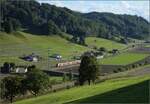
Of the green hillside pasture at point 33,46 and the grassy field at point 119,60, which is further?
the green hillside pasture at point 33,46

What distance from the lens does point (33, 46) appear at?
118m

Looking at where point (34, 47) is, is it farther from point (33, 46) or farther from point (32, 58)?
point (32, 58)

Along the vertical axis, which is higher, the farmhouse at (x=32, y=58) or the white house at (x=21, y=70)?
the white house at (x=21, y=70)

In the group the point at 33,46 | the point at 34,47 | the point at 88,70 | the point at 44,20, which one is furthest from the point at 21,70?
the point at 44,20

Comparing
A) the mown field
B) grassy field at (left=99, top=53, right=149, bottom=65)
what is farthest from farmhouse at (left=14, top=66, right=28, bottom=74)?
grassy field at (left=99, top=53, right=149, bottom=65)

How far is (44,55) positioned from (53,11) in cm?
8069

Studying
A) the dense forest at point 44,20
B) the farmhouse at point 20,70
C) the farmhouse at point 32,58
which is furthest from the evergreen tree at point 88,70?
the dense forest at point 44,20

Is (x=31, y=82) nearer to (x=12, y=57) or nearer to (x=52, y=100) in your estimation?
(x=52, y=100)

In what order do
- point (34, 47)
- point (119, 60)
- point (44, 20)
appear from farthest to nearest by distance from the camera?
point (44, 20), point (34, 47), point (119, 60)

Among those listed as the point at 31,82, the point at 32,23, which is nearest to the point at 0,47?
the point at 32,23

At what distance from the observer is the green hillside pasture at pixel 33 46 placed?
97325 millimetres

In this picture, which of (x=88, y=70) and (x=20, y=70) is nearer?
(x=88, y=70)

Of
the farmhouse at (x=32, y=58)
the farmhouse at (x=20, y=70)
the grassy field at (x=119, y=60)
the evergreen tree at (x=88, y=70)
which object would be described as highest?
the evergreen tree at (x=88, y=70)

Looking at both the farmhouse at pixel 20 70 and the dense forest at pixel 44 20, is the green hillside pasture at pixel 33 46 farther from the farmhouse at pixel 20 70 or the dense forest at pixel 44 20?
the farmhouse at pixel 20 70
